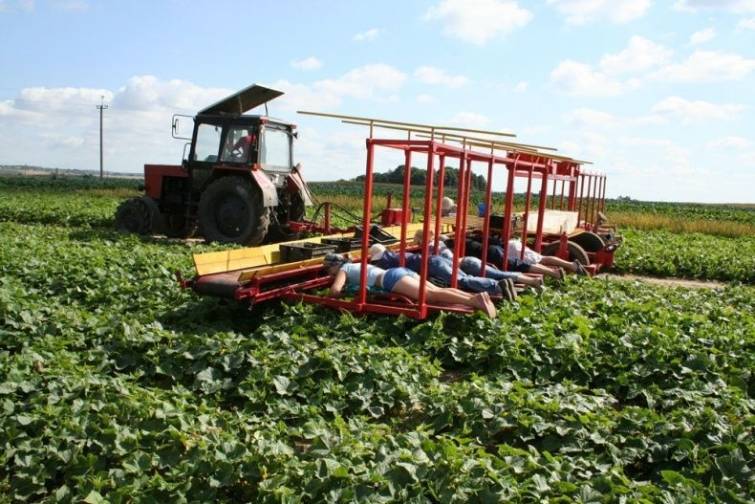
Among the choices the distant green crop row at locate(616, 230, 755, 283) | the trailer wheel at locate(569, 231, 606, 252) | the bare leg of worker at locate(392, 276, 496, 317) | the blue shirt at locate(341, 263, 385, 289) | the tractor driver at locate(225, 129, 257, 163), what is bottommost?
the distant green crop row at locate(616, 230, 755, 283)

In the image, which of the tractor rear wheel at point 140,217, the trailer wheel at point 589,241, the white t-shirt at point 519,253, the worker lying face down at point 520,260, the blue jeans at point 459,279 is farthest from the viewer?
the tractor rear wheel at point 140,217

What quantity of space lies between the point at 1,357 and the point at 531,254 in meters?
6.50

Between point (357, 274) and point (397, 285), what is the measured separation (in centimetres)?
46

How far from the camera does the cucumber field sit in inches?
140

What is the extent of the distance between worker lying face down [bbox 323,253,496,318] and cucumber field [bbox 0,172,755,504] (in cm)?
23

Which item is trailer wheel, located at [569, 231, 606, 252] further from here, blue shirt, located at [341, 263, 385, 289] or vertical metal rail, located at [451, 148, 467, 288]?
blue shirt, located at [341, 263, 385, 289]

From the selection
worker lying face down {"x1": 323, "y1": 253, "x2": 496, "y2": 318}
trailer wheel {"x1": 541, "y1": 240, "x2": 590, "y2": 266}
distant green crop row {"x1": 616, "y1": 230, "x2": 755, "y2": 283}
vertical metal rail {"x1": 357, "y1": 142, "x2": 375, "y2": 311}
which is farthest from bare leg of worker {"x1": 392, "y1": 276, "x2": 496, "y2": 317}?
distant green crop row {"x1": 616, "y1": 230, "x2": 755, "y2": 283}

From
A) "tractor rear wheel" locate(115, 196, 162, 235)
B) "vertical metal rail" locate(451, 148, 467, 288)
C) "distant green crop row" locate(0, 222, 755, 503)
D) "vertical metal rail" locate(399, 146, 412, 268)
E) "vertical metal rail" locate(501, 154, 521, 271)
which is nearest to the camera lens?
"distant green crop row" locate(0, 222, 755, 503)

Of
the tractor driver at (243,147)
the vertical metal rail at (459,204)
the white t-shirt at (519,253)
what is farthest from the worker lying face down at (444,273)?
the tractor driver at (243,147)

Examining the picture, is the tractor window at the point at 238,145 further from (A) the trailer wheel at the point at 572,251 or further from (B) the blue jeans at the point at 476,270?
(B) the blue jeans at the point at 476,270

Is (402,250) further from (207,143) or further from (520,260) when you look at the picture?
(207,143)

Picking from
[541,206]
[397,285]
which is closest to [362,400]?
[397,285]

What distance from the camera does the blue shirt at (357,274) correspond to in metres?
6.88

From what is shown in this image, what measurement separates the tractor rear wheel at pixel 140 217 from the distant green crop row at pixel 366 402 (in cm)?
623
